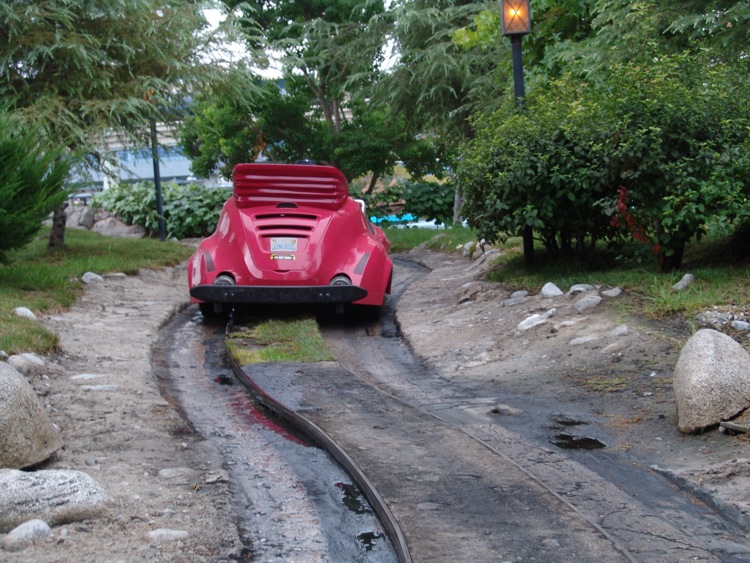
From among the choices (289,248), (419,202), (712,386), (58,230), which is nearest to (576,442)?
(712,386)

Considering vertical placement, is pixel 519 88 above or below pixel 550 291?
above

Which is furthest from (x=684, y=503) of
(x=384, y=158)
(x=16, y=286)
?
(x=384, y=158)

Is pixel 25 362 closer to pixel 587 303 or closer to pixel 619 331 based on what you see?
pixel 619 331

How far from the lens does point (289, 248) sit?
31.3 ft

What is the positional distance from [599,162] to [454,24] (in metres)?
13.6

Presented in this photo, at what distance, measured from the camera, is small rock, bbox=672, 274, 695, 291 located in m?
8.09

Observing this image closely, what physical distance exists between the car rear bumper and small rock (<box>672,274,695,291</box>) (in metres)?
3.29

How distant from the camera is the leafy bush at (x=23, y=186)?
10.1 m

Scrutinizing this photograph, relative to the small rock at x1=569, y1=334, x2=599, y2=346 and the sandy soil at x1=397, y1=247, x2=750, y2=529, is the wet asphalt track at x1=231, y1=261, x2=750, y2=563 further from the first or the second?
the small rock at x1=569, y1=334, x2=599, y2=346

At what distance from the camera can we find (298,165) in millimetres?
10508

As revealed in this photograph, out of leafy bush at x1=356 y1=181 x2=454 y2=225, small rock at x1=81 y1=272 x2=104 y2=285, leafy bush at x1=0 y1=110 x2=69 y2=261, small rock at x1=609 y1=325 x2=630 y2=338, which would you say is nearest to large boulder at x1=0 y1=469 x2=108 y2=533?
small rock at x1=609 y1=325 x2=630 y2=338

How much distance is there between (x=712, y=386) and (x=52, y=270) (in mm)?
9053

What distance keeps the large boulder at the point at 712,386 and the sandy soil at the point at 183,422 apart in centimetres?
14

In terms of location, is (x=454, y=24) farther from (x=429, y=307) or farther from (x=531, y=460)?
(x=531, y=460)
